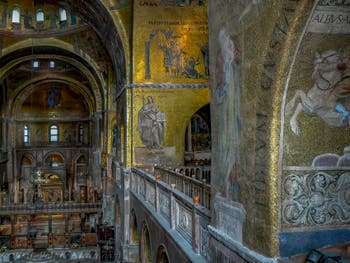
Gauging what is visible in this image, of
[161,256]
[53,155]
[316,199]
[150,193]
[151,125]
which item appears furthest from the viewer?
[53,155]

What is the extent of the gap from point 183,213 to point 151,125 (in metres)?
8.00

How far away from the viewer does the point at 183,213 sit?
742 cm

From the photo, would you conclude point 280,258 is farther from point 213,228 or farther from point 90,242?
point 90,242

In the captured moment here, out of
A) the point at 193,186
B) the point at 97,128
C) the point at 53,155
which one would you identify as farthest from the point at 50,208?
the point at 193,186

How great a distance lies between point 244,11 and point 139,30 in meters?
11.0

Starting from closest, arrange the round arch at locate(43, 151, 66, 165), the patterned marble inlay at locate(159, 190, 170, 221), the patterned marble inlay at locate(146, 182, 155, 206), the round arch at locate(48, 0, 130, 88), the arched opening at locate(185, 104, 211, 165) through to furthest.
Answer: the patterned marble inlay at locate(159, 190, 170, 221) < the patterned marble inlay at locate(146, 182, 155, 206) < the round arch at locate(48, 0, 130, 88) < the arched opening at locate(185, 104, 211, 165) < the round arch at locate(43, 151, 66, 165)

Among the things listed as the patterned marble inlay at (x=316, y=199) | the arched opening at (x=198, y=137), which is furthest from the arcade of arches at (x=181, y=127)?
the arched opening at (x=198, y=137)

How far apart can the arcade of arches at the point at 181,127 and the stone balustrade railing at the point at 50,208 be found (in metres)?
0.10

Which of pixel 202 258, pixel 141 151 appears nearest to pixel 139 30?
pixel 141 151

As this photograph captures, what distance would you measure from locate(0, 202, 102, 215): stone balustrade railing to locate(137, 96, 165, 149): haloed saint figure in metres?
12.0

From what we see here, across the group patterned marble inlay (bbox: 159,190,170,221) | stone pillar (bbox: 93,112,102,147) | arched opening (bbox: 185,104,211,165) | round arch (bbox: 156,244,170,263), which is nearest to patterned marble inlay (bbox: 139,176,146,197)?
patterned marble inlay (bbox: 159,190,170,221)

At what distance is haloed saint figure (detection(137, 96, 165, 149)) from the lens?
15078mm

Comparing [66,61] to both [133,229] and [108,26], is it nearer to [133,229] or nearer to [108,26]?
[108,26]

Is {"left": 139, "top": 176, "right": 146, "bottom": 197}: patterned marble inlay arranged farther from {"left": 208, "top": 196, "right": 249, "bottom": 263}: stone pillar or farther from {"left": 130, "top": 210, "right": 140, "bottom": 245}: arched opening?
{"left": 208, "top": 196, "right": 249, "bottom": 263}: stone pillar
